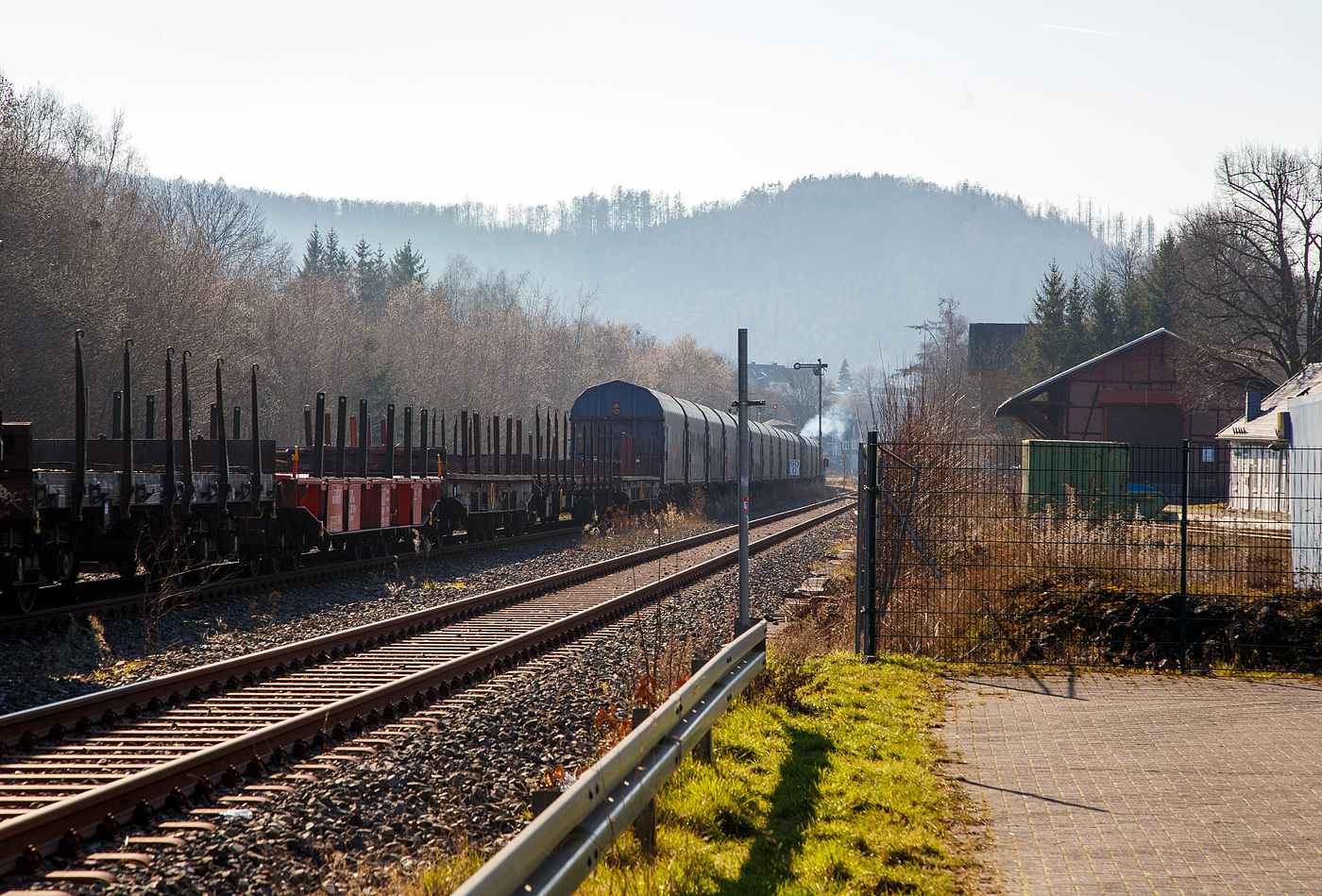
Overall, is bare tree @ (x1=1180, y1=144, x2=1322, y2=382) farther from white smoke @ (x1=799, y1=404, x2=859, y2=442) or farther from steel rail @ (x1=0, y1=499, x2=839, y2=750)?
white smoke @ (x1=799, y1=404, x2=859, y2=442)

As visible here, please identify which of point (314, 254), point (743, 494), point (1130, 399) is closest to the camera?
point (743, 494)

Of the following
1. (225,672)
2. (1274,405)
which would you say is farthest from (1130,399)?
(225,672)

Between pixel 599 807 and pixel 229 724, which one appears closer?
pixel 599 807

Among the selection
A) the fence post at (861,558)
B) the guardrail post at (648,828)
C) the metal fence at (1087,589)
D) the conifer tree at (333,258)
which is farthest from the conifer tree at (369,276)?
the guardrail post at (648,828)

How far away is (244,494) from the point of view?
1419 cm

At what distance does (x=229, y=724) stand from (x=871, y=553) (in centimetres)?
563

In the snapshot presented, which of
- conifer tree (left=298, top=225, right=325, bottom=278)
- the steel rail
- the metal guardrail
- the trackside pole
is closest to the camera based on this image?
the metal guardrail

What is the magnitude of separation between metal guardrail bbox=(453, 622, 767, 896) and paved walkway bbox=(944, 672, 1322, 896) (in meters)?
1.58

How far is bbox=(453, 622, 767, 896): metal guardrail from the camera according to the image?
2.97m

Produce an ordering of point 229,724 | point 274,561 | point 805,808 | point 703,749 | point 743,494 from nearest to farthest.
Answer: point 805,808 < point 703,749 < point 229,724 < point 743,494 < point 274,561

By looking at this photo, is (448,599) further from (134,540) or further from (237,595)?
(134,540)

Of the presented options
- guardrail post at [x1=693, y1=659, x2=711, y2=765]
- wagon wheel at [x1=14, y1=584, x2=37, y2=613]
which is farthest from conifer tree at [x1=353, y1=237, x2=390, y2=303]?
guardrail post at [x1=693, y1=659, x2=711, y2=765]

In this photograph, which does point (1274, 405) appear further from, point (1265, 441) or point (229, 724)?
point (229, 724)

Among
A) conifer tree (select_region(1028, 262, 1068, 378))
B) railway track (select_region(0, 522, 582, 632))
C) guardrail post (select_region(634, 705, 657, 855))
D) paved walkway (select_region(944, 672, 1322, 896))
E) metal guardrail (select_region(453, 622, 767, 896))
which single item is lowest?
railway track (select_region(0, 522, 582, 632))
